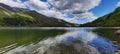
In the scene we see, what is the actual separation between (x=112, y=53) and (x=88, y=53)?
166 inches

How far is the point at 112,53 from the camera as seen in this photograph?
106 ft

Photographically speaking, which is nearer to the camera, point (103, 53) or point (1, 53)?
point (1, 53)

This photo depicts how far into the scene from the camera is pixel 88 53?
3148cm

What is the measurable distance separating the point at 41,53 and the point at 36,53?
799 mm

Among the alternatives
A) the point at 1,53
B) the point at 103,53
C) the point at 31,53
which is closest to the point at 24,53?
the point at 31,53

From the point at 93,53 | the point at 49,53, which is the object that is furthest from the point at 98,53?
the point at 49,53

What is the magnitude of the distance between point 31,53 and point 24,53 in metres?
1.09

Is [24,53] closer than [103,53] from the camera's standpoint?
Yes

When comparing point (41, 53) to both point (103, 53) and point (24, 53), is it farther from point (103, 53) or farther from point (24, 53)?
point (103, 53)

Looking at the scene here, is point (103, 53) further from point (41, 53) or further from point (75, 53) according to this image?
point (41, 53)

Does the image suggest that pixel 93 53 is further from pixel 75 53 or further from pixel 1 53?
pixel 1 53

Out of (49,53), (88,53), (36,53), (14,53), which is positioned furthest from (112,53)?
(14,53)

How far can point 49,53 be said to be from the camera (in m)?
30.7

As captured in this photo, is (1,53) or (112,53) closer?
(1,53)
